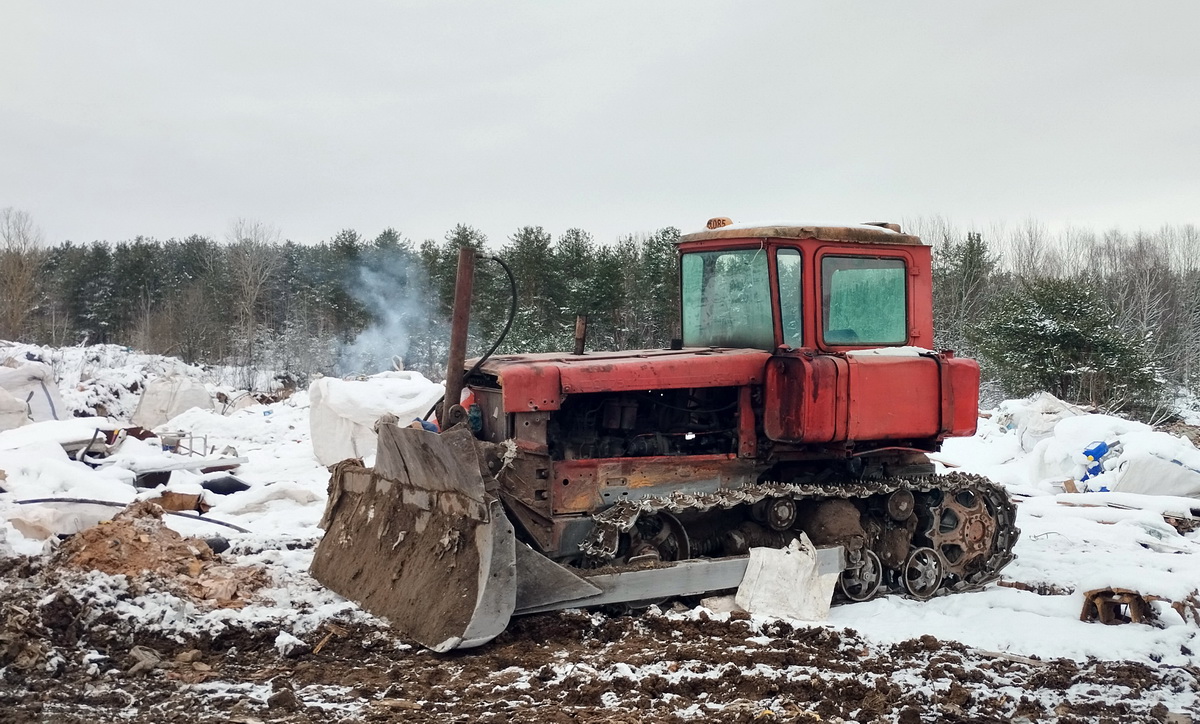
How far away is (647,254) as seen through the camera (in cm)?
3038

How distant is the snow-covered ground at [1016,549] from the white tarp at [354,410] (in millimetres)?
408

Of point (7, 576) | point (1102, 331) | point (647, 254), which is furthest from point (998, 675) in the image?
point (647, 254)

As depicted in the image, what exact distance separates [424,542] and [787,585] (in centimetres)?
233

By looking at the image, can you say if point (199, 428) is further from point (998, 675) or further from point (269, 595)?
point (998, 675)

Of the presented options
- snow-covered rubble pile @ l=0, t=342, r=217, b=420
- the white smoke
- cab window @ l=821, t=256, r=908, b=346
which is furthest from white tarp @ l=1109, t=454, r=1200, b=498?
the white smoke

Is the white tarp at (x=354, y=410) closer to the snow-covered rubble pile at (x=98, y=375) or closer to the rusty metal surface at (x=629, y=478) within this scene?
the rusty metal surface at (x=629, y=478)

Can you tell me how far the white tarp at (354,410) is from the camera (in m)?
14.4

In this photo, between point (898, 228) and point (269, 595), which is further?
point (898, 228)

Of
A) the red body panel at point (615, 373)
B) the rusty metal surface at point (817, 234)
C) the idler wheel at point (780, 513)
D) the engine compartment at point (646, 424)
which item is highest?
the rusty metal surface at point (817, 234)

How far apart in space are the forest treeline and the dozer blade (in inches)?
516

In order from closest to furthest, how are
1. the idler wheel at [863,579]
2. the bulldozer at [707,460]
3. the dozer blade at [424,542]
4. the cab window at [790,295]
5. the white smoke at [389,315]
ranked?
1. the dozer blade at [424,542]
2. the bulldozer at [707,460]
3. the idler wheel at [863,579]
4. the cab window at [790,295]
5. the white smoke at [389,315]

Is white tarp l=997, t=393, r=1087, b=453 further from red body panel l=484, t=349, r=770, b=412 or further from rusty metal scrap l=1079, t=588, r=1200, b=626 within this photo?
red body panel l=484, t=349, r=770, b=412

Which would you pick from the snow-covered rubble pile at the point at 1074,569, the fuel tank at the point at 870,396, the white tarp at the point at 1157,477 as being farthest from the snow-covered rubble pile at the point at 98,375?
the white tarp at the point at 1157,477

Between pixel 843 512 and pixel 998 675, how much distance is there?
1.85 meters
